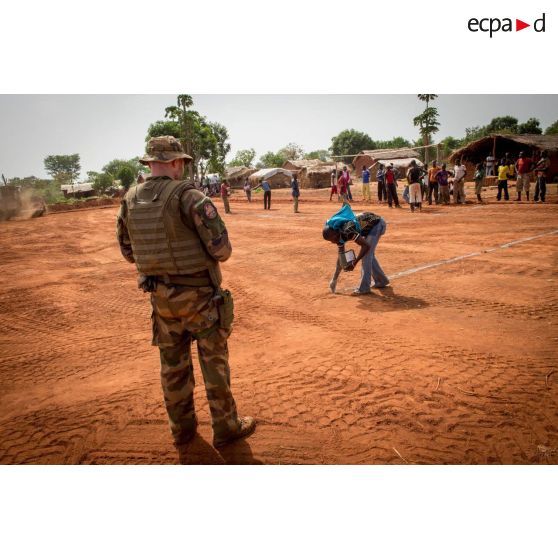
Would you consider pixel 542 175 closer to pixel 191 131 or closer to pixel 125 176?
pixel 191 131

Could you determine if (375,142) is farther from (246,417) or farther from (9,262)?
(246,417)

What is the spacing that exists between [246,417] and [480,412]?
1.80 meters

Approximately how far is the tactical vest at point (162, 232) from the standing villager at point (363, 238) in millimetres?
2601

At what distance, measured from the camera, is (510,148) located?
71.9 ft

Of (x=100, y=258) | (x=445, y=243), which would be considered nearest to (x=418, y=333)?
(x=445, y=243)

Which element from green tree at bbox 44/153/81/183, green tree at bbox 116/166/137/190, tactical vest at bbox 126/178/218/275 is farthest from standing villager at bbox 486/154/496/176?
green tree at bbox 44/153/81/183

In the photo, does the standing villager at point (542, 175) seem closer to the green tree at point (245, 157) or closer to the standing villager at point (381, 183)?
the standing villager at point (381, 183)

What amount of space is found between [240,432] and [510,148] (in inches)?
1005

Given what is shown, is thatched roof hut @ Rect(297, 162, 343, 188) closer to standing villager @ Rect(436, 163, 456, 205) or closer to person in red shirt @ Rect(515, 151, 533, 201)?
standing villager @ Rect(436, 163, 456, 205)

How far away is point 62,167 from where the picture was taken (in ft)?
280

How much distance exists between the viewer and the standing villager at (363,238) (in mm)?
4773

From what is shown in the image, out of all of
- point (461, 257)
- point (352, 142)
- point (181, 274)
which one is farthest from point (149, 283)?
point (352, 142)

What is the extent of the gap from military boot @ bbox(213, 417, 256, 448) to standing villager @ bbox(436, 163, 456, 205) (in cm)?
1529

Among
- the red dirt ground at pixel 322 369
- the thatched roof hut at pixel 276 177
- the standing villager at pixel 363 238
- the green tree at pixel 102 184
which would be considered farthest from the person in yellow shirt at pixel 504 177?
the green tree at pixel 102 184
